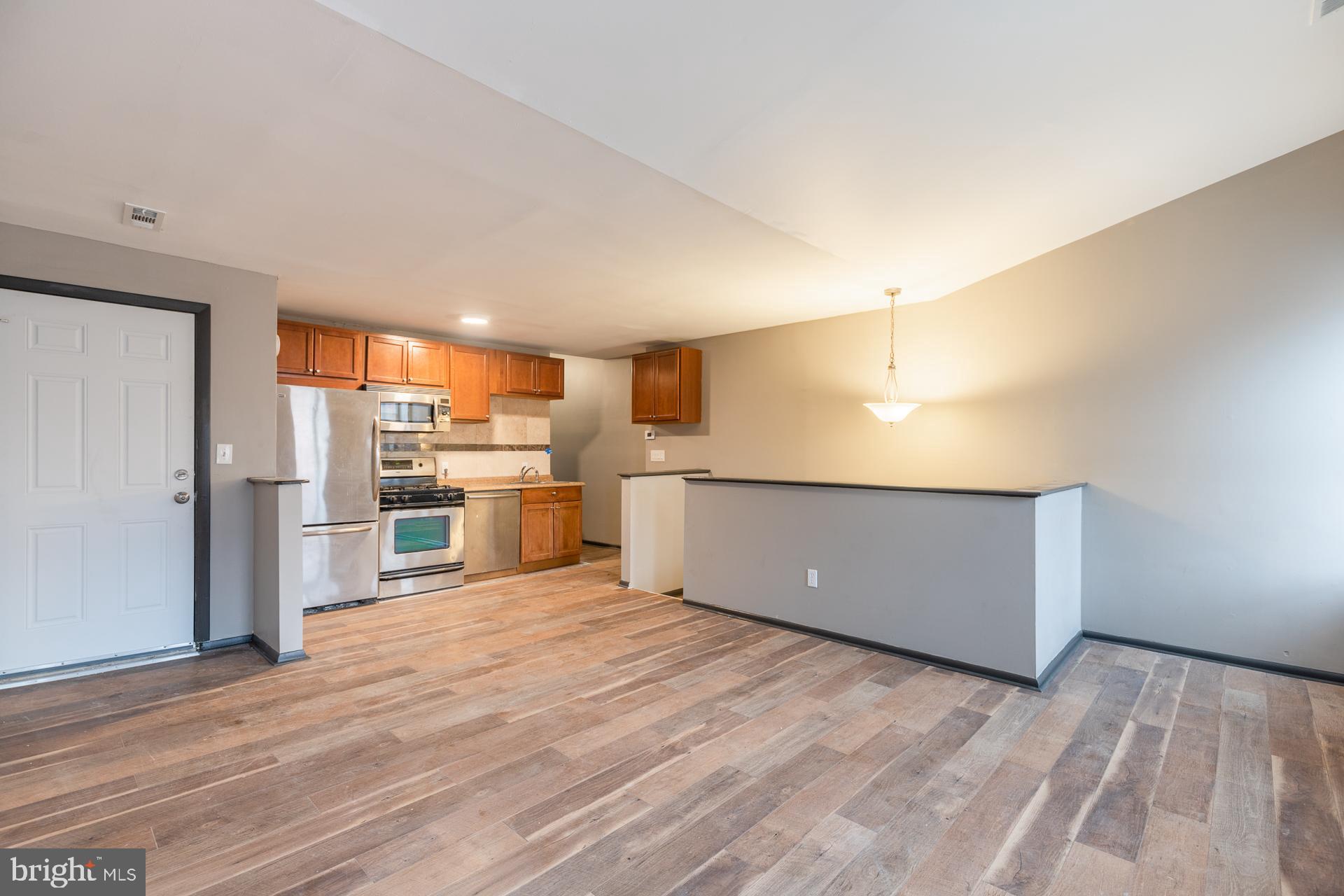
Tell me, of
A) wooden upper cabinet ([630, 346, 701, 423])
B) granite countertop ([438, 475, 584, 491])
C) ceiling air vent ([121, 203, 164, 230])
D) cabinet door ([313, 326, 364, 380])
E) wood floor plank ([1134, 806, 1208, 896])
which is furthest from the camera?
wooden upper cabinet ([630, 346, 701, 423])

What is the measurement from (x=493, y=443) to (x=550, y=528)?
1.19 meters

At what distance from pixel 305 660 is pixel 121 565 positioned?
1.21 m

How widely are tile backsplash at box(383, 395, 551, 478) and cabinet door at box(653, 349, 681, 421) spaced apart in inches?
54.4

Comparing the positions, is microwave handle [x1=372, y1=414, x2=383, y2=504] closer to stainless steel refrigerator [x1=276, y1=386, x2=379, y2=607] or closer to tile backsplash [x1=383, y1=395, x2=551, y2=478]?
stainless steel refrigerator [x1=276, y1=386, x2=379, y2=607]

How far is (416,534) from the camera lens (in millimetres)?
5074

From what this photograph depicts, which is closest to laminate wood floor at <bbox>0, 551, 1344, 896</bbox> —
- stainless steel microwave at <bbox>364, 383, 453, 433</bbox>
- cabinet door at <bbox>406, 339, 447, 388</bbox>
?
stainless steel microwave at <bbox>364, 383, 453, 433</bbox>

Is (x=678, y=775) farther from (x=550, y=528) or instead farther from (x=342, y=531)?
(x=550, y=528)

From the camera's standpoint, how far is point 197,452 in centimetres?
370

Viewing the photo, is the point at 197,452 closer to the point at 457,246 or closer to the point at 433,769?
the point at 457,246

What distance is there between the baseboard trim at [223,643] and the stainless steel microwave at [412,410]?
6.26 ft

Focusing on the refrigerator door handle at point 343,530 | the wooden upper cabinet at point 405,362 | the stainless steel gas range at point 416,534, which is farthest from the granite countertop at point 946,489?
the wooden upper cabinet at point 405,362

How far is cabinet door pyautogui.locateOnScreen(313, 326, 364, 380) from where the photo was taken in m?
4.91

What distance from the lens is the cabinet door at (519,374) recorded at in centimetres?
621

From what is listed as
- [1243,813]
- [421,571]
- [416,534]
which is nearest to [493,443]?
[416,534]
